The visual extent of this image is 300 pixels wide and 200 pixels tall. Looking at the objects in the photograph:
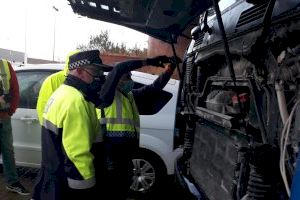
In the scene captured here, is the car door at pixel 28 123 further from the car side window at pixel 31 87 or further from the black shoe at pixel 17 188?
the black shoe at pixel 17 188

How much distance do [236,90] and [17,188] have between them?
388cm

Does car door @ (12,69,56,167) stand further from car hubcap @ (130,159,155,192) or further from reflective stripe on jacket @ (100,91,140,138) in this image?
reflective stripe on jacket @ (100,91,140,138)

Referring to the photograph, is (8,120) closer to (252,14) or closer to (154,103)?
(154,103)

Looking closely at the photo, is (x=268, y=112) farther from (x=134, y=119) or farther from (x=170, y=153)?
(x=170, y=153)

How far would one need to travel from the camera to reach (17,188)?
17.8ft

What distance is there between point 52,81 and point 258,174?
3000 mm

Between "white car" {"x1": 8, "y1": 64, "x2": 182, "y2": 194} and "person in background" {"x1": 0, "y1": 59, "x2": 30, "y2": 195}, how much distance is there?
0.88 ft

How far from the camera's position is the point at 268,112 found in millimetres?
2348

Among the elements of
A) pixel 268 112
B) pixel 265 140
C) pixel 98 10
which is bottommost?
pixel 265 140

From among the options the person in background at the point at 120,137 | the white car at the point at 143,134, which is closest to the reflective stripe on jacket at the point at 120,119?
the person in background at the point at 120,137

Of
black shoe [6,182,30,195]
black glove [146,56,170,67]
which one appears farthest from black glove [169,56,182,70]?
black shoe [6,182,30,195]

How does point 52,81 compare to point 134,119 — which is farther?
point 52,81

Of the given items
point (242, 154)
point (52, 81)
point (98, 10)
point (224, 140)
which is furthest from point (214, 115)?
point (52, 81)

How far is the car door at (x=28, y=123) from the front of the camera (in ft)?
18.5
